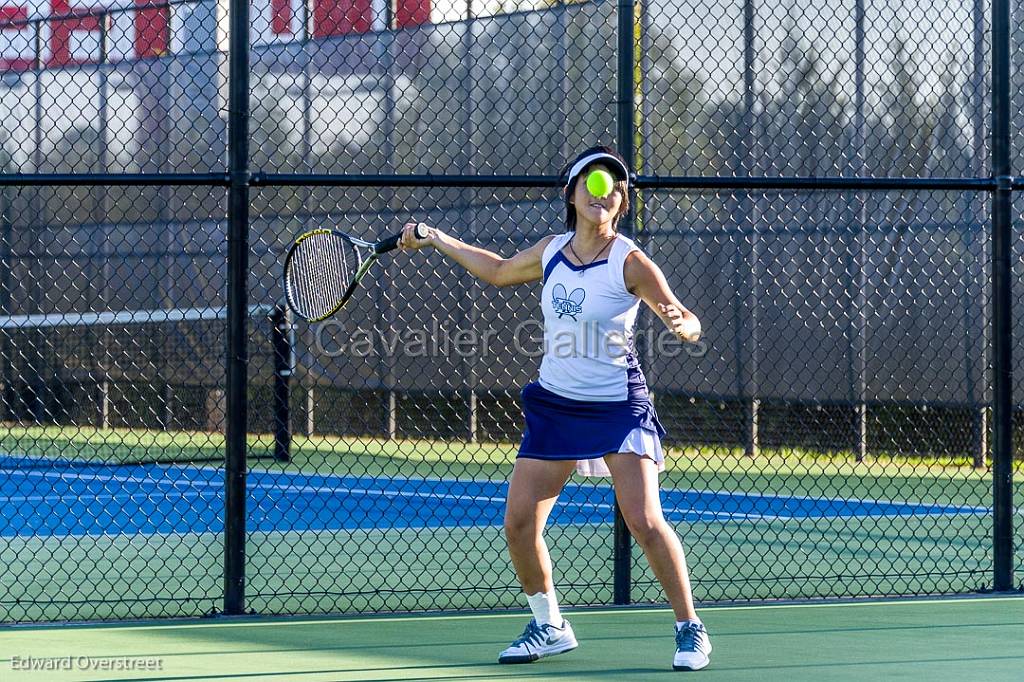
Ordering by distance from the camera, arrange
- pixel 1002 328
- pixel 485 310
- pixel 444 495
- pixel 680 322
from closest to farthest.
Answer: pixel 680 322 → pixel 1002 328 → pixel 444 495 → pixel 485 310

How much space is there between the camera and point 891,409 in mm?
13023

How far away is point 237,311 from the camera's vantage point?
5.73 meters

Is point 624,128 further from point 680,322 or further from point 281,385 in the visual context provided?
point 281,385

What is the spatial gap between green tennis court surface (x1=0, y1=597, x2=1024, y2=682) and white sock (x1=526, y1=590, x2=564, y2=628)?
134 millimetres

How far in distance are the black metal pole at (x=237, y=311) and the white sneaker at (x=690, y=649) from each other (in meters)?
1.88

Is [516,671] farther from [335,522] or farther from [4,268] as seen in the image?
[4,268]

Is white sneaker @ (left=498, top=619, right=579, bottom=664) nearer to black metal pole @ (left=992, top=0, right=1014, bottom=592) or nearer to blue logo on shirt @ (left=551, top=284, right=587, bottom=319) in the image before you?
blue logo on shirt @ (left=551, top=284, right=587, bottom=319)

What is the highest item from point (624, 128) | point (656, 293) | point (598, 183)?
point (624, 128)

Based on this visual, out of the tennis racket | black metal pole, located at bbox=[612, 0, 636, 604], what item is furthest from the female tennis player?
black metal pole, located at bbox=[612, 0, 636, 604]

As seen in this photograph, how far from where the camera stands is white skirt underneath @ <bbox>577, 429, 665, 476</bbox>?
4.63 meters

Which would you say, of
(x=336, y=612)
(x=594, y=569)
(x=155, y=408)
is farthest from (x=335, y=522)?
(x=155, y=408)

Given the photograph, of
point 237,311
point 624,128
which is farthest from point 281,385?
point 624,128

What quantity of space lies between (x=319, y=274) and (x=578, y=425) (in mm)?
1495

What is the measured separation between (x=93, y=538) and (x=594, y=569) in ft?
10.2
